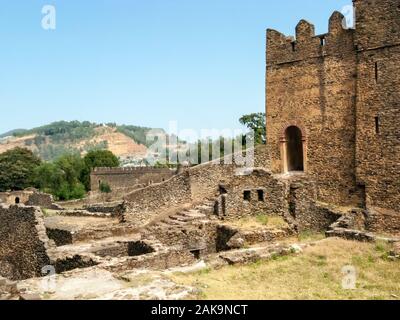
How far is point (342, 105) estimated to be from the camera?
1861 centimetres

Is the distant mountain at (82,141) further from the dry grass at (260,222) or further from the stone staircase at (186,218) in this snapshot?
the dry grass at (260,222)

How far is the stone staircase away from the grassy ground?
5385mm

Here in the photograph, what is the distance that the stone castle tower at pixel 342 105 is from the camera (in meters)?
17.1

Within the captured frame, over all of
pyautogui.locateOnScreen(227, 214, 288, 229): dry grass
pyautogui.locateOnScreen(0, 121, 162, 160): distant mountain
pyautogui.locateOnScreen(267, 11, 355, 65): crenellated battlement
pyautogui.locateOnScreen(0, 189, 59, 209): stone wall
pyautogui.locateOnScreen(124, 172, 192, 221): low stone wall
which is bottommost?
pyautogui.locateOnScreen(0, 189, 59, 209): stone wall

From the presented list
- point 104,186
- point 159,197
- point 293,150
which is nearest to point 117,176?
point 104,186

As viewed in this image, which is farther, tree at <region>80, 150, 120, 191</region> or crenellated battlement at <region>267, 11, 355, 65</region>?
tree at <region>80, 150, 120, 191</region>

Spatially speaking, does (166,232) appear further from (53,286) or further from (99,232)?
(53,286)

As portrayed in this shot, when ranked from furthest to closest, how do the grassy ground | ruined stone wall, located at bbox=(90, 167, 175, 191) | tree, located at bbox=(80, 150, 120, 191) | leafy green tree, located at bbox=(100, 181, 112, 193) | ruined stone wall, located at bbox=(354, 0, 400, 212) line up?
tree, located at bbox=(80, 150, 120, 191)
leafy green tree, located at bbox=(100, 181, 112, 193)
ruined stone wall, located at bbox=(90, 167, 175, 191)
ruined stone wall, located at bbox=(354, 0, 400, 212)
the grassy ground

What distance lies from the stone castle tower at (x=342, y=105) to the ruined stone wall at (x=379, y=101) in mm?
33

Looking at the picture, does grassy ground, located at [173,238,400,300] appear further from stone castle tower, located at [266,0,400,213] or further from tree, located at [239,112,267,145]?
tree, located at [239,112,267,145]

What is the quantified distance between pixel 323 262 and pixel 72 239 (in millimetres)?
8596

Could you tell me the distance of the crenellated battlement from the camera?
18.4m

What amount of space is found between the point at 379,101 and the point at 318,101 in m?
2.60

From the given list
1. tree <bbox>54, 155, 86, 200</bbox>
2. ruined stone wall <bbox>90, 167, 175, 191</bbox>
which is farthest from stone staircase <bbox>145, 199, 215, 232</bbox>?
tree <bbox>54, 155, 86, 200</bbox>
